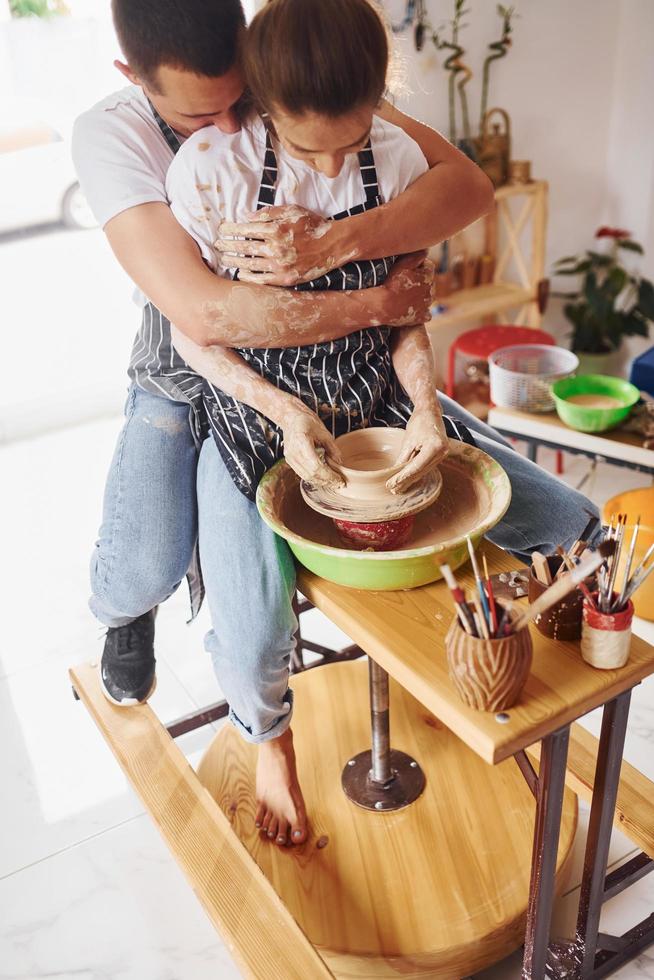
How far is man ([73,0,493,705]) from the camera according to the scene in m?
1.20

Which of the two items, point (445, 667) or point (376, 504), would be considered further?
point (376, 504)

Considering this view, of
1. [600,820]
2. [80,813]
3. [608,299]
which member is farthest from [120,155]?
[608,299]

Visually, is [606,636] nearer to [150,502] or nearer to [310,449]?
[310,449]

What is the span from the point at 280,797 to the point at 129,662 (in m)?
0.42

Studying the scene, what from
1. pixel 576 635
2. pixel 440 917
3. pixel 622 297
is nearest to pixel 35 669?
pixel 440 917

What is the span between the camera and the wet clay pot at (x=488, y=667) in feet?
3.19

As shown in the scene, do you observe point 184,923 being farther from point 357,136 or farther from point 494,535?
point 357,136

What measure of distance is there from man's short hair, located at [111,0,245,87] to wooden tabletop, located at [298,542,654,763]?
72 cm

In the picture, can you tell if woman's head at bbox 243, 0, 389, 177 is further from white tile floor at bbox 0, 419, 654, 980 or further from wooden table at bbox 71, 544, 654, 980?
white tile floor at bbox 0, 419, 654, 980

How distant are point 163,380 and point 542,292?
7.86 feet

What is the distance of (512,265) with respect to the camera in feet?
12.5

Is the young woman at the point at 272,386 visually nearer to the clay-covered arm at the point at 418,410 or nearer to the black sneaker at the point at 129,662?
the clay-covered arm at the point at 418,410

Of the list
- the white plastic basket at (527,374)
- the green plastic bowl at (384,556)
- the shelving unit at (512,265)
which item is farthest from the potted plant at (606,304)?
the green plastic bowl at (384,556)

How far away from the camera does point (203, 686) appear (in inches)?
88.7
